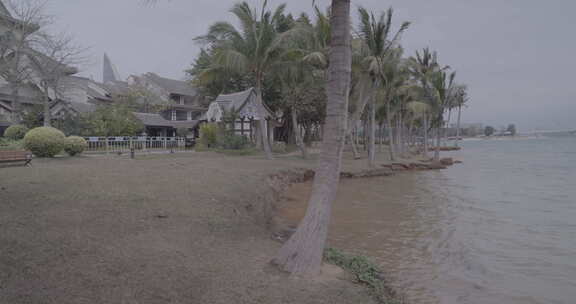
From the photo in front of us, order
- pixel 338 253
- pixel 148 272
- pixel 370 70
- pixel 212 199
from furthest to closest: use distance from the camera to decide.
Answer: pixel 370 70 → pixel 212 199 → pixel 338 253 → pixel 148 272

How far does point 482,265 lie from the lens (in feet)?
20.0

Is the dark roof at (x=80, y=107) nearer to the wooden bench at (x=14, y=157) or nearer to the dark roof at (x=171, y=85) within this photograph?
the dark roof at (x=171, y=85)

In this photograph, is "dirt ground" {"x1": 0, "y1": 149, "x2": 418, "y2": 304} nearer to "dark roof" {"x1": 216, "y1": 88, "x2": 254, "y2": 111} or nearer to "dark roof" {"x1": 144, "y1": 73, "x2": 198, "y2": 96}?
"dark roof" {"x1": 216, "y1": 88, "x2": 254, "y2": 111}

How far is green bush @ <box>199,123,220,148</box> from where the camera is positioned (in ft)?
80.4

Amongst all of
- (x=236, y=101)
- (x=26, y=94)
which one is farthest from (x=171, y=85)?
(x=236, y=101)

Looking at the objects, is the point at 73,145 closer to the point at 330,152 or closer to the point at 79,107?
the point at 330,152

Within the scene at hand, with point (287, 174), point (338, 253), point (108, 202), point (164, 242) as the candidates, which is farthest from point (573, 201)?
point (108, 202)

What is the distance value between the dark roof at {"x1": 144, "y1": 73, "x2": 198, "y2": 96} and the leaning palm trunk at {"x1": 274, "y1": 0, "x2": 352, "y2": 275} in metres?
41.0

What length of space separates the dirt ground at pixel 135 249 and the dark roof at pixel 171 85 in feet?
125

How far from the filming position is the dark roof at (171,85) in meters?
43.7

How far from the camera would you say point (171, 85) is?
4509 cm

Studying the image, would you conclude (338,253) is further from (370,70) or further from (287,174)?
(370,70)

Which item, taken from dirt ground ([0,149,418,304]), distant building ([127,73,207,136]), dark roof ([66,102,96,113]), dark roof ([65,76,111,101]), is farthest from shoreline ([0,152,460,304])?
dark roof ([65,76,111,101])

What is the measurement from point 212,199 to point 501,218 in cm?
865
